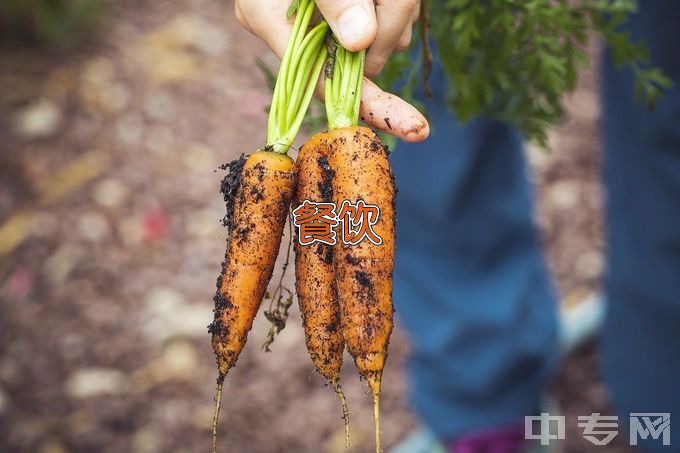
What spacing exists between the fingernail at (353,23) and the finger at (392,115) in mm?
141

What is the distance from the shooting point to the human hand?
3.92 feet

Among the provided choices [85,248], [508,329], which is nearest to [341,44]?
[508,329]

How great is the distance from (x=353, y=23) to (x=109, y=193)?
7.84 ft

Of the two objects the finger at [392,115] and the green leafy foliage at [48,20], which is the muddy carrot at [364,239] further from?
the green leafy foliage at [48,20]

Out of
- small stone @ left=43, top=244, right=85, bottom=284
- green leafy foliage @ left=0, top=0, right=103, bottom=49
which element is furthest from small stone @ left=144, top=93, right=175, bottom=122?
small stone @ left=43, top=244, right=85, bottom=284

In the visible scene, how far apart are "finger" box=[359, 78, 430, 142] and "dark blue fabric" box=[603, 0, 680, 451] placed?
1014 mm

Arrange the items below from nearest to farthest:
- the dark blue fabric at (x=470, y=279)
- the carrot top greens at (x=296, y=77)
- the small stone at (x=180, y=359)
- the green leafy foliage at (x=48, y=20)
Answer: the carrot top greens at (x=296, y=77)
the dark blue fabric at (x=470, y=279)
the small stone at (x=180, y=359)
the green leafy foliage at (x=48, y=20)

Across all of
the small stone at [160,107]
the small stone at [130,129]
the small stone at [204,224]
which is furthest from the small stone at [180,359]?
the small stone at [160,107]

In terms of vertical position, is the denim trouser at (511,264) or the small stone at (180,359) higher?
the denim trouser at (511,264)

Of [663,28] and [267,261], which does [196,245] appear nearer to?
[267,261]

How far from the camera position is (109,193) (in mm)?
3258

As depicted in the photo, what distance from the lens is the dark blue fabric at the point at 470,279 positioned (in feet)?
7.06

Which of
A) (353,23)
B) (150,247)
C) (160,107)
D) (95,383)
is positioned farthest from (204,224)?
(353,23)

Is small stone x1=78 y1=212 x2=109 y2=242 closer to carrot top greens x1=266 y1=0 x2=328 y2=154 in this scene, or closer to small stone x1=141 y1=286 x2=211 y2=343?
small stone x1=141 y1=286 x2=211 y2=343
